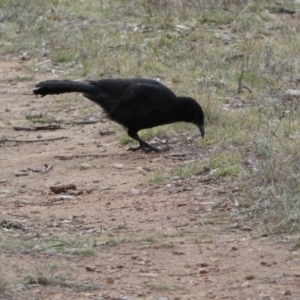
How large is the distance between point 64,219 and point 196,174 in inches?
50.7

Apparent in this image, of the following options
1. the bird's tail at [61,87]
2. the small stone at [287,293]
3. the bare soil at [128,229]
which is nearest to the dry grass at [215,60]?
the bare soil at [128,229]

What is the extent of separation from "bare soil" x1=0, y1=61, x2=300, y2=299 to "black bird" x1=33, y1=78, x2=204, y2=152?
0.72ft

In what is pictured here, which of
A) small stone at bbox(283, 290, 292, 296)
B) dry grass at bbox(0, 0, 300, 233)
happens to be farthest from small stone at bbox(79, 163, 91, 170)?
small stone at bbox(283, 290, 292, 296)

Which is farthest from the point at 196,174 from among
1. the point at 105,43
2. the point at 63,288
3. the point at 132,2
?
the point at 132,2

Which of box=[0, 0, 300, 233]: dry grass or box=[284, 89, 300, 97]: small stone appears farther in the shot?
box=[284, 89, 300, 97]: small stone

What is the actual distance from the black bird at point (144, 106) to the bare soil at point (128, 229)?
0.22 meters

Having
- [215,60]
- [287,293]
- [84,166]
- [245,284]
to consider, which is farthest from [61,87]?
[287,293]

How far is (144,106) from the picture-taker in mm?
8422

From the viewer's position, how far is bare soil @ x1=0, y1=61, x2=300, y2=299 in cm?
491

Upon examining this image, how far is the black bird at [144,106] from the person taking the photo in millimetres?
8406

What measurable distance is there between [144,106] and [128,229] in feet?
7.95

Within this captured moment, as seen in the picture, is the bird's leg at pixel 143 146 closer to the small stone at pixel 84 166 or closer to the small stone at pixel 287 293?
the small stone at pixel 84 166

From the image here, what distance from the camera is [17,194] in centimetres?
732

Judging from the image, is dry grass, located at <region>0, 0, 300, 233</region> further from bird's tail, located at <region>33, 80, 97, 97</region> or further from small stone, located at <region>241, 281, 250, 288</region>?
small stone, located at <region>241, 281, 250, 288</region>
